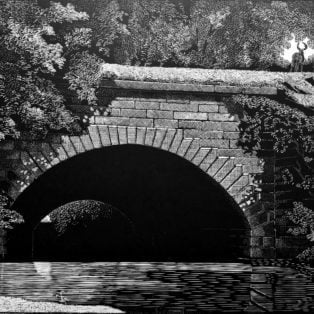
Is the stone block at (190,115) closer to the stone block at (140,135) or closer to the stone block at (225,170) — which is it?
the stone block at (140,135)

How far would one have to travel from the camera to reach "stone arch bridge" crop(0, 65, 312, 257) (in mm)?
4254

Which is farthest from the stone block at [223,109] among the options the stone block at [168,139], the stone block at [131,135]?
the stone block at [131,135]

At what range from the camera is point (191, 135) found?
4328 millimetres

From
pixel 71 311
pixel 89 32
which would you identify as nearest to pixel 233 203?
pixel 71 311

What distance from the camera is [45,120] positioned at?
4227 millimetres

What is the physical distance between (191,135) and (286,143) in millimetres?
812

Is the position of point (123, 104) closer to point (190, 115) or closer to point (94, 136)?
point (94, 136)

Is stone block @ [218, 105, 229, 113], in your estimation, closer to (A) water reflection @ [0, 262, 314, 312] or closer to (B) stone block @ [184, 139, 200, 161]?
(B) stone block @ [184, 139, 200, 161]

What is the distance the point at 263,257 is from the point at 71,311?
1.59 metres

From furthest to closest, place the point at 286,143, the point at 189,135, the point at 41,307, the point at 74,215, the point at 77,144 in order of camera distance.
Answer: the point at 74,215 < the point at 286,143 < the point at 189,135 < the point at 77,144 < the point at 41,307

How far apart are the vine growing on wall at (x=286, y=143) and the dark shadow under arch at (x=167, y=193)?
17.8 inches

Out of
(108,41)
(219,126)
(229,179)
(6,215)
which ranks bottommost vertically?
(6,215)

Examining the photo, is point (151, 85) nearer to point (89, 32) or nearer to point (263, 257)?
point (89, 32)

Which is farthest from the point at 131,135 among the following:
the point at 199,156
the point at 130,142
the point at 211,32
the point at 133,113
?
the point at 211,32
